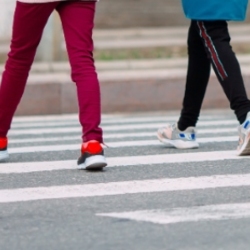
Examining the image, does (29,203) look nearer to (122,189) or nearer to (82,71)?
(122,189)

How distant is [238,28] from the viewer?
2264 cm

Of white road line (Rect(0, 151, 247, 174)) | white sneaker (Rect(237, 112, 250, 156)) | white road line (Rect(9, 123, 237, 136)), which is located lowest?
white road line (Rect(9, 123, 237, 136))

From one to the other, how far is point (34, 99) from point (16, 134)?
207 centimetres

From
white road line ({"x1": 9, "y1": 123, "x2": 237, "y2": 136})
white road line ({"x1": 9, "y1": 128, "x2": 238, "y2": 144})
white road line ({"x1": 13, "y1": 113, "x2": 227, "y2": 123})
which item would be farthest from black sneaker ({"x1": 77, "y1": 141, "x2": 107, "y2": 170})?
white road line ({"x1": 13, "y1": 113, "x2": 227, "y2": 123})

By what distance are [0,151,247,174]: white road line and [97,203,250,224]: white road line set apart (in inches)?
50.6

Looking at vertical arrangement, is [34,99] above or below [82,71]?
below

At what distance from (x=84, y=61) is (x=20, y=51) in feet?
1.25

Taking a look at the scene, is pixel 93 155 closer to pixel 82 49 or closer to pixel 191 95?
pixel 82 49

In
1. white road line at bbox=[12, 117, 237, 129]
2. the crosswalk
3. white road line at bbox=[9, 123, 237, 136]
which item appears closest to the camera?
the crosswalk

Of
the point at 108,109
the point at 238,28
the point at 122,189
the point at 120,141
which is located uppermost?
the point at 122,189

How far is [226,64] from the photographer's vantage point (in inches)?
227

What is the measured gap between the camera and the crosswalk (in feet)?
13.8

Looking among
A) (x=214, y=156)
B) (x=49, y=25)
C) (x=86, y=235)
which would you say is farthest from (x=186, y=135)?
(x=49, y=25)

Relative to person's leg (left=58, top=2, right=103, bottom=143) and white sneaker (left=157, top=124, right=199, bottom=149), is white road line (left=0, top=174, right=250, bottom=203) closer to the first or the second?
person's leg (left=58, top=2, right=103, bottom=143)
